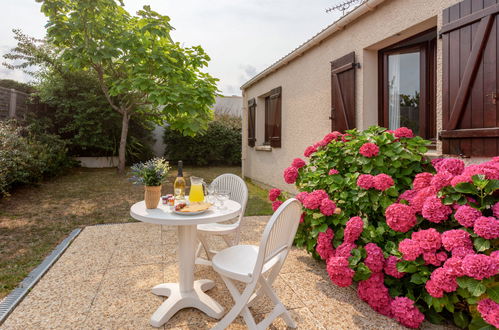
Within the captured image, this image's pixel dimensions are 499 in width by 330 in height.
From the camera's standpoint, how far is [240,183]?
128 inches

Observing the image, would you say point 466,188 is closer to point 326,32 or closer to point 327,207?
point 327,207

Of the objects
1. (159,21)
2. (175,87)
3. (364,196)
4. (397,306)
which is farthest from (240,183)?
(159,21)

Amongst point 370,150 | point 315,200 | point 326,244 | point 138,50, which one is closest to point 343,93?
A: point 370,150

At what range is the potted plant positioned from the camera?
7.68 feet

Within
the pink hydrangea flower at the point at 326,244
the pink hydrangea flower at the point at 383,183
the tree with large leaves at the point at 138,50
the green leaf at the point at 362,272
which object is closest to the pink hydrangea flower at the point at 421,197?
the pink hydrangea flower at the point at 383,183

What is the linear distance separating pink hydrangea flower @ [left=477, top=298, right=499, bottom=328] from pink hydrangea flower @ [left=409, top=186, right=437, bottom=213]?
687 millimetres

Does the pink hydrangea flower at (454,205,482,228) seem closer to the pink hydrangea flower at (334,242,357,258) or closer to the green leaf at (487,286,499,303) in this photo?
the green leaf at (487,286,499,303)

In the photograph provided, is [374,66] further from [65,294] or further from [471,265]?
[65,294]

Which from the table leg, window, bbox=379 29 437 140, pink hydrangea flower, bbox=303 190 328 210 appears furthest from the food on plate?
window, bbox=379 29 437 140

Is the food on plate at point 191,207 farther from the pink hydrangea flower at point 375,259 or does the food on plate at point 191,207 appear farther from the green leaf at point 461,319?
the green leaf at point 461,319

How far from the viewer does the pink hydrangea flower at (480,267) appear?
1.63 meters

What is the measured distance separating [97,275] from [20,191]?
5438 mm

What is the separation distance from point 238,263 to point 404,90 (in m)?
3.37

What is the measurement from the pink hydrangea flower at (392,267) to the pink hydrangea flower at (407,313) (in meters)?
0.17
